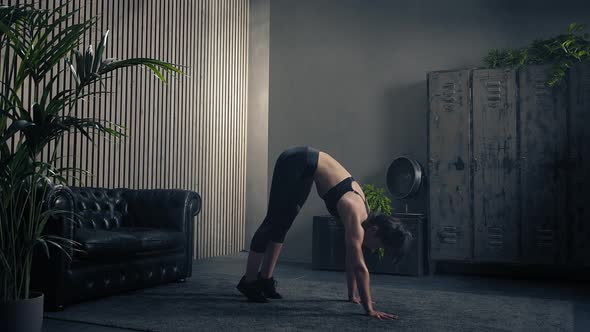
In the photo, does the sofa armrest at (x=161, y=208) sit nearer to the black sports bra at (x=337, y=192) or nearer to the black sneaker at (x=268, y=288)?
the black sneaker at (x=268, y=288)

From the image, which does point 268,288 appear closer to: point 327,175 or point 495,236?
point 327,175

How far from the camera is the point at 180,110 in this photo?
612 centimetres

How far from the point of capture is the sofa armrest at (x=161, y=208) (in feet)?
15.1

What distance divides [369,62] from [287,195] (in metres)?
3.05

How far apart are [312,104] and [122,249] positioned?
350 centimetres

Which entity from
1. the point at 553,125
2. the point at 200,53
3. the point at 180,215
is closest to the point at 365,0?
the point at 200,53

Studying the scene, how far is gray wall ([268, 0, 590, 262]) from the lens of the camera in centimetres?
593

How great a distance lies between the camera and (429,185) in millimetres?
5613

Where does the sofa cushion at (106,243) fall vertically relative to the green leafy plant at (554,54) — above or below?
below

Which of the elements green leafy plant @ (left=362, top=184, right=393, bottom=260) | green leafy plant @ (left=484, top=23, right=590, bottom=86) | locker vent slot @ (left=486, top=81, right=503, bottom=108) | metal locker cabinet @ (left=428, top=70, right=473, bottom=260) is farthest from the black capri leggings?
green leafy plant @ (left=484, top=23, right=590, bottom=86)

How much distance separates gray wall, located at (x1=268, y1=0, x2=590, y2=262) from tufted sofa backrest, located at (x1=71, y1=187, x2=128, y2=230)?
256 cm

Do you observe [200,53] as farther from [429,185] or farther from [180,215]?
[429,185]

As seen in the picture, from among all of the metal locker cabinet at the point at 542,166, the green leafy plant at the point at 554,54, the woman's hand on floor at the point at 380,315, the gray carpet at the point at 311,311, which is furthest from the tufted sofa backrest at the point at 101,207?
the green leafy plant at the point at 554,54

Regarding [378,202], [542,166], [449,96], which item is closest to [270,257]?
[378,202]
